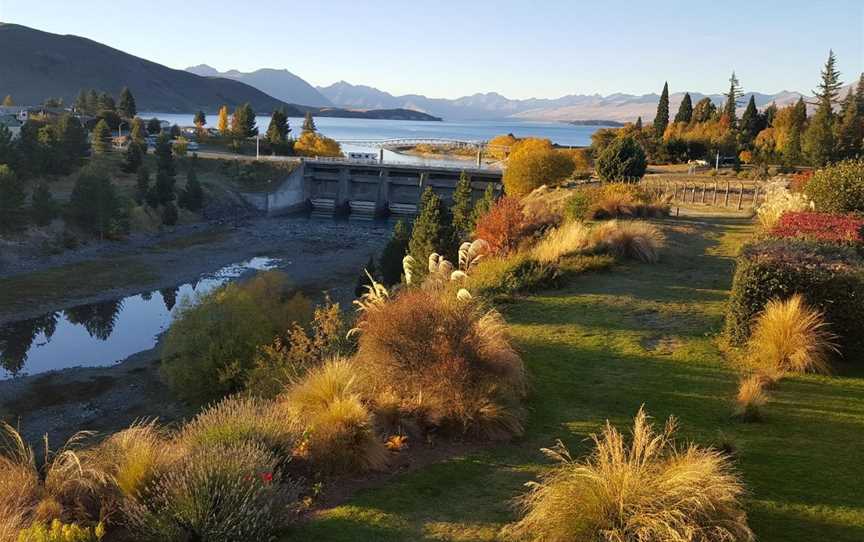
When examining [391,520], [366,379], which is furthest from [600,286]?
[391,520]

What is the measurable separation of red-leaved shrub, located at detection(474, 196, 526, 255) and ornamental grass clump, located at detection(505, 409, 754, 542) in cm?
Answer: 1282

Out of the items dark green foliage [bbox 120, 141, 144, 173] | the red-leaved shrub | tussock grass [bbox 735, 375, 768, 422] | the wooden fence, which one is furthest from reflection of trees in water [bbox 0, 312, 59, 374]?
dark green foliage [bbox 120, 141, 144, 173]

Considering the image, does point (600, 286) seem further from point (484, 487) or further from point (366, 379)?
point (484, 487)

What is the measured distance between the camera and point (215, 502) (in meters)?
5.49

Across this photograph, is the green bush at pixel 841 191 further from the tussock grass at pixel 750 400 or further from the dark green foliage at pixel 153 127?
the dark green foliage at pixel 153 127

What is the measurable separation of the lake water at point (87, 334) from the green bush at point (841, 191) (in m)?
21.1

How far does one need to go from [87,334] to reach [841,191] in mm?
30370

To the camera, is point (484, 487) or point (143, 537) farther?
point (484, 487)

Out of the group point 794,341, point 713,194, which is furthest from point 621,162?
point 794,341

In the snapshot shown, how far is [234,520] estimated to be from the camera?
5.30 meters

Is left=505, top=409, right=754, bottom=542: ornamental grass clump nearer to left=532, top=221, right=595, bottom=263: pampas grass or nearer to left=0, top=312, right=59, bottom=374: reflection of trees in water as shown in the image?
left=532, top=221, right=595, bottom=263: pampas grass

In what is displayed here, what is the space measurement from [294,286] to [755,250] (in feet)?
102

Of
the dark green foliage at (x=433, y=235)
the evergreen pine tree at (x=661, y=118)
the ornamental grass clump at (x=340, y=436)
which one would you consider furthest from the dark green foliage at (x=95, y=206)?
the evergreen pine tree at (x=661, y=118)

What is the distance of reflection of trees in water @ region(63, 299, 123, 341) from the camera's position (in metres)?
30.0
